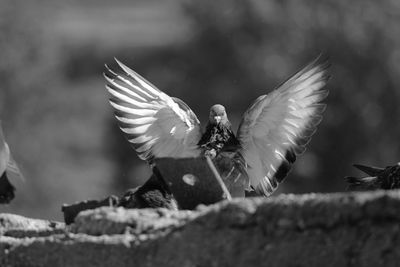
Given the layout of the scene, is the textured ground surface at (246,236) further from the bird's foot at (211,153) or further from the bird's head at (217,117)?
the bird's head at (217,117)

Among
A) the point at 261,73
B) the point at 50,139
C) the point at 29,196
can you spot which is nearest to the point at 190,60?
the point at 261,73

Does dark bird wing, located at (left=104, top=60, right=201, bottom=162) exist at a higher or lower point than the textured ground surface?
lower

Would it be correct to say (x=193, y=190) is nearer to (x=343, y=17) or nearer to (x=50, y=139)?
(x=50, y=139)

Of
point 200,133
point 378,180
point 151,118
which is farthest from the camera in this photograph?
point 151,118

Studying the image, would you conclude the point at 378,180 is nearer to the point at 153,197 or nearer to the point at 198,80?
the point at 153,197

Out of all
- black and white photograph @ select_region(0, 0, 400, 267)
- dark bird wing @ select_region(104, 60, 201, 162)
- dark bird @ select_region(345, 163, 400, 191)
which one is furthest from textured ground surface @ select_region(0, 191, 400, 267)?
dark bird wing @ select_region(104, 60, 201, 162)

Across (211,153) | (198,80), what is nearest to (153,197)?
(211,153)

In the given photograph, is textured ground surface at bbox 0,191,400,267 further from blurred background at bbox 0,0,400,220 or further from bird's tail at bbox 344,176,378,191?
blurred background at bbox 0,0,400,220
